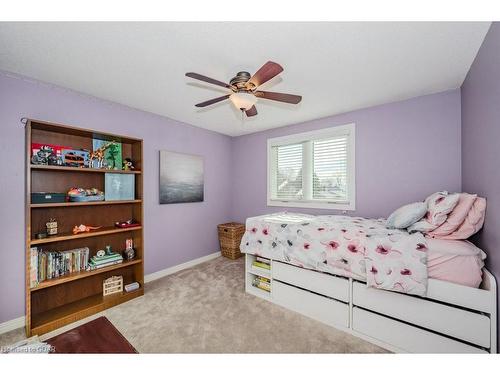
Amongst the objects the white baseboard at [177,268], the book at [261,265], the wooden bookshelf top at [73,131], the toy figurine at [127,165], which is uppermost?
the wooden bookshelf top at [73,131]

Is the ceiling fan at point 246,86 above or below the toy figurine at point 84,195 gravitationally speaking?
above

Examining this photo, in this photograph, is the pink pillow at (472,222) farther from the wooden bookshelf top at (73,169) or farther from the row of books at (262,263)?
the wooden bookshelf top at (73,169)

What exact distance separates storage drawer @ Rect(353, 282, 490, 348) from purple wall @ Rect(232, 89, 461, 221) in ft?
4.05

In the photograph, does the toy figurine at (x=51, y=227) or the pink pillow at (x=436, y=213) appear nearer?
the pink pillow at (x=436, y=213)

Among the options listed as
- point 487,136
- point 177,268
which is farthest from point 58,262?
point 487,136

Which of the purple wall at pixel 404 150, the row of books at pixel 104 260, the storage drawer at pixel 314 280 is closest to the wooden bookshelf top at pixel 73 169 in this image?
the row of books at pixel 104 260

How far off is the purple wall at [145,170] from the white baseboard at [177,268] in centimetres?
7

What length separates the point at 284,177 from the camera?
3.59 metres

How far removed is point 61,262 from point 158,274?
1204 mm

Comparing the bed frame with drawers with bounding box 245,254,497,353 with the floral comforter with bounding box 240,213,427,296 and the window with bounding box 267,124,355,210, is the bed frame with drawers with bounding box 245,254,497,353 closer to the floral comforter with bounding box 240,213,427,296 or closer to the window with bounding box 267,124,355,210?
the floral comforter with bounding box 240,213,427,296

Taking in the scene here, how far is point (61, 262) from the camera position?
2.06 metres

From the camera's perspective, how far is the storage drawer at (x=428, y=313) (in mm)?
1364
